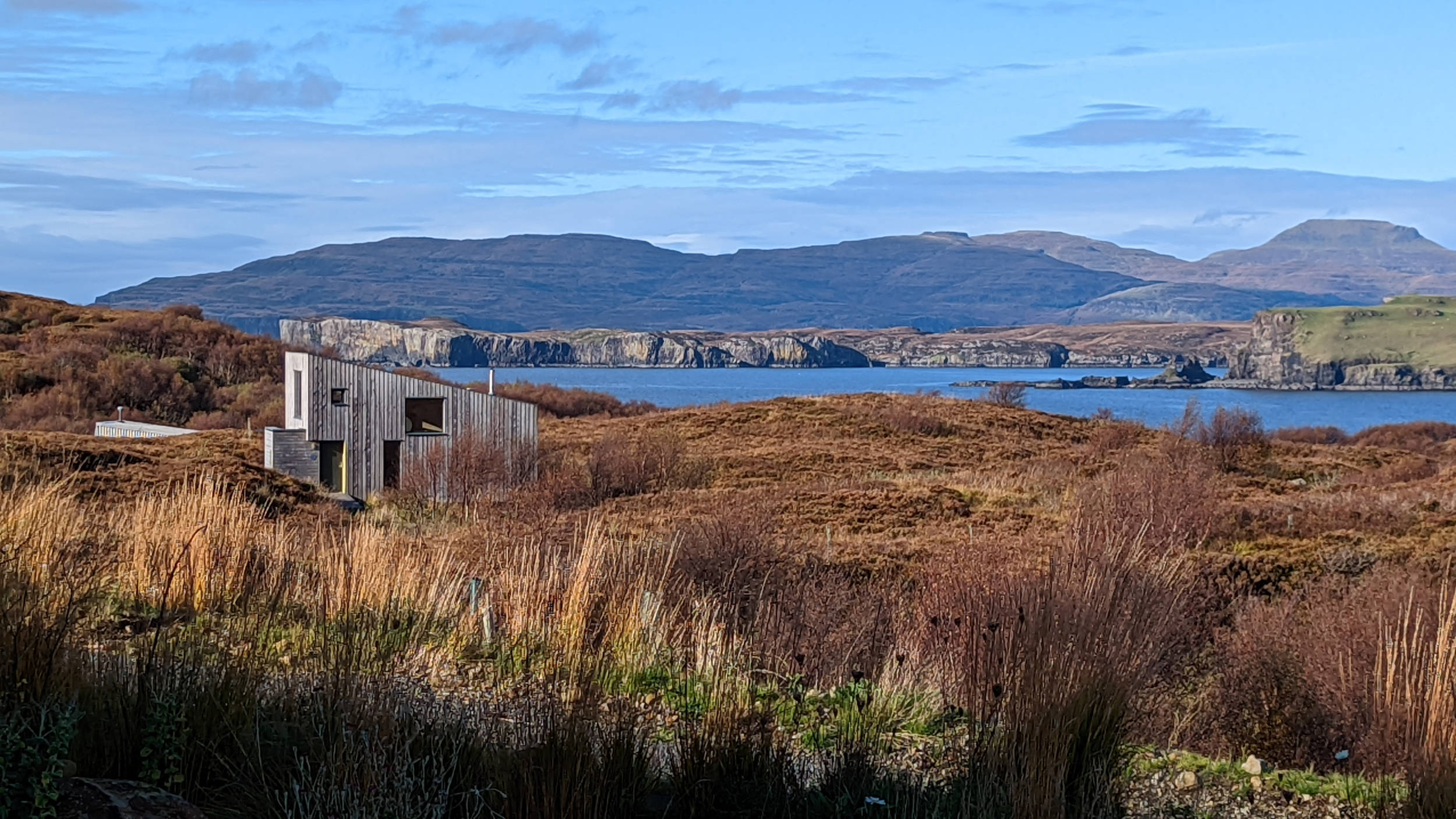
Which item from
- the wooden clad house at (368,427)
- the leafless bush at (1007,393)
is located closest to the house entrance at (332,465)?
the wooden clad house at (368,427)

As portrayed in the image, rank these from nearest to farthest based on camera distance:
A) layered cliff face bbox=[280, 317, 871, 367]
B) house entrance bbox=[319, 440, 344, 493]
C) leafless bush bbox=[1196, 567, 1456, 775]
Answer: leafless bush bbox=[1196, 567, 1456, 775] → house entrance bbox=[319, 440, 344, 493] → layered cliff face bbox=[280, 317, 871, 367]

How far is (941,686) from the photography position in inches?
265

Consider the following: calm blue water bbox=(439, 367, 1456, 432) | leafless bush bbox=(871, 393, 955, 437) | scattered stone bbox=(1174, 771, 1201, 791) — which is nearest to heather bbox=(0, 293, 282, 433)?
leafless bush bbox=(871, 393, 955, 437)

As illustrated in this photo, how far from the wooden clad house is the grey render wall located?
0.04 ft

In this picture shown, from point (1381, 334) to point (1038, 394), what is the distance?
216ft

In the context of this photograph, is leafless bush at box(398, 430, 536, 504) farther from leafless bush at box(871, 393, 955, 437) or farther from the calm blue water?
the calm blue water

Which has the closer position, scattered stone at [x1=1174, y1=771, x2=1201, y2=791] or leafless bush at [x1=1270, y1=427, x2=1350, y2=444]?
scattered stone at [x1=1174, y1=771, x2=1201, y2=791]

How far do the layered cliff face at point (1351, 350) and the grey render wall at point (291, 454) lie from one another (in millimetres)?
144831

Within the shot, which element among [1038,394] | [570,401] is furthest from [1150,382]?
[570,401]

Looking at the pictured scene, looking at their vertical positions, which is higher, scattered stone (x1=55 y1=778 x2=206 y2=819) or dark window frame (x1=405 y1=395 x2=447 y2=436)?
scattered stone (x1=55 y1=778 x2=206 y2=819)

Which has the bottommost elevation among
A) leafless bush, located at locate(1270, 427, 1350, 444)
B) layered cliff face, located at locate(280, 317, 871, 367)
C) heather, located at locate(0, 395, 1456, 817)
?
leafless bush, located at locate(1270, 427, 1350, 444)

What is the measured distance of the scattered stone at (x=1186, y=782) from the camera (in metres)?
5.54

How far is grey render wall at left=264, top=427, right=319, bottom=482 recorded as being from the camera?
31.2 m

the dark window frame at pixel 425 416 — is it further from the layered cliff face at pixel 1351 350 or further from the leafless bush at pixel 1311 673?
the layered cliff face at pixel 1351 350
